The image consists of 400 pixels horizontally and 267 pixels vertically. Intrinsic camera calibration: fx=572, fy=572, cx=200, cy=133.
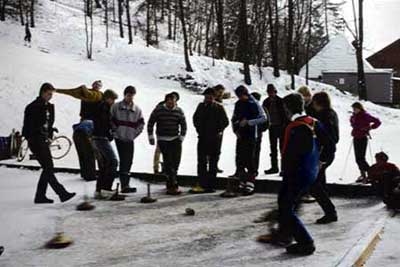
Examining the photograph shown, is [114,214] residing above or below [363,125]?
below

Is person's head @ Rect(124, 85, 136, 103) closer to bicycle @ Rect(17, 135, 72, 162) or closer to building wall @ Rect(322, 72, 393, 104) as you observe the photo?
bicycle @ Rect(17, 135, 72, 162)

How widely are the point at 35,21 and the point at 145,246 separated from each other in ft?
130

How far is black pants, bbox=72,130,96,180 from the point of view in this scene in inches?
422

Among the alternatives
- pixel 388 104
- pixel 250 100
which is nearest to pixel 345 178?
pixel 250 100

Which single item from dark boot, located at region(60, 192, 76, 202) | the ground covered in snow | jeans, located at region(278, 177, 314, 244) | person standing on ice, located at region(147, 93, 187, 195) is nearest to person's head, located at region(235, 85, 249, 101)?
person standing on ice, located at region(147, 93, 187, 195)

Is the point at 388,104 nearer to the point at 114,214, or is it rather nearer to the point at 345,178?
the point at 345,178

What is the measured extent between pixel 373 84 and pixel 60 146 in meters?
33.3

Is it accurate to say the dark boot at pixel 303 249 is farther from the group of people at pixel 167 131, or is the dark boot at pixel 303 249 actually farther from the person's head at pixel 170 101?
the person's head at pixel 170 101

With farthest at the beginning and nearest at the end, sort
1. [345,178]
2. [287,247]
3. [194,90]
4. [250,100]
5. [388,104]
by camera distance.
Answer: [388,104] → [194,90] → [345,178] → [250,100] → [287,247]

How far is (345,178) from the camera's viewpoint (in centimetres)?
1056

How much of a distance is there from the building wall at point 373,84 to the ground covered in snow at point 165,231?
36474 millimetres

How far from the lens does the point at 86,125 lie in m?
10.7

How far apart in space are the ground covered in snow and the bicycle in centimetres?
518

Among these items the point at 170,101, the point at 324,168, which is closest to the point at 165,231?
the point at 324,168
